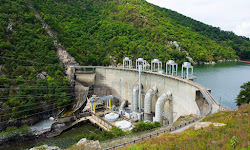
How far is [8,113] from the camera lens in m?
31.6

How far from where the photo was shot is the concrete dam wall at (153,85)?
22733 millimetres

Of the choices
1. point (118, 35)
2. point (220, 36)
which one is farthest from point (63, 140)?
point (220, 36)

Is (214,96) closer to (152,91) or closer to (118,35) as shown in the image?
(152,91)

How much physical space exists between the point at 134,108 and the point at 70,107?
14766 millimetres

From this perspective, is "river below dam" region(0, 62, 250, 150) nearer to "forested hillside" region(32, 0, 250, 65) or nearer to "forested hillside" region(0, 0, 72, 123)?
"forested hillside" region(0, 0, 72, 123)

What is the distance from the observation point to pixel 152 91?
31.0 m

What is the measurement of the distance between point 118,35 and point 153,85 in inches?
2103

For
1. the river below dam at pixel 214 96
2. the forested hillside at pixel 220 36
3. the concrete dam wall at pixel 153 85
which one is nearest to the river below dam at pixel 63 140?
the river below dam at pixel 214 96

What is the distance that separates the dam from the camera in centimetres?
2252

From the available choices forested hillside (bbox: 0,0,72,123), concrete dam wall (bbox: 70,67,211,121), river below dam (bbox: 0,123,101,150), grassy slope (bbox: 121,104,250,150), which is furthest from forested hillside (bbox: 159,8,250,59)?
grassy slope (bbox: 121,104,250,150)

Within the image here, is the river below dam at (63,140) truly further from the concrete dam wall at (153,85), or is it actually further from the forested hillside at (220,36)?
the forested hillside at (220,36)

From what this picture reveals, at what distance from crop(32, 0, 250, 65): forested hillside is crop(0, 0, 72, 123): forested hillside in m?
7.88

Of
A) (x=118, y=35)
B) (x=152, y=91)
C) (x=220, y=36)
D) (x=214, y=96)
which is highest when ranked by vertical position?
(x=220, y=36)

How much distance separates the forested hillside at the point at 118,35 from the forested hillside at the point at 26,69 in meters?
7.88
